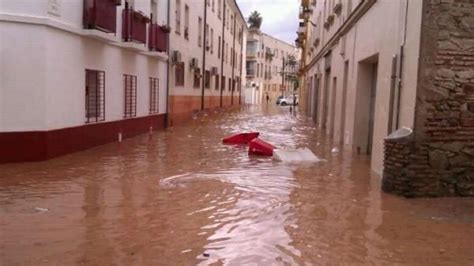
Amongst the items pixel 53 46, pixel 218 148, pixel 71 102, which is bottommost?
pixel 218 148

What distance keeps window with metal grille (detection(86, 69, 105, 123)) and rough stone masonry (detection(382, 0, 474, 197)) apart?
8212 mm

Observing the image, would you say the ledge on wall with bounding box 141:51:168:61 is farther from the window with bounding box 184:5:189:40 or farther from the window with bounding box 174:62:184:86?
the window with bounding box 184:5:189:40

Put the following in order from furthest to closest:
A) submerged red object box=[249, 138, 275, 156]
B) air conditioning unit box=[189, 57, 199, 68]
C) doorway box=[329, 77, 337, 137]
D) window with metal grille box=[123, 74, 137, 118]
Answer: air conditioning unit box=[189, 57, 199, 68] → doorway box=[329, 77, 337, 137] → window with metal grille box=[123, 74, 137, 118] → submerged red object box=[249, 138, 275, 156]

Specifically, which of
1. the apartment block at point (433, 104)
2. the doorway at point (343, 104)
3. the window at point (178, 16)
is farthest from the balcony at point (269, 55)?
the apartment block at point (433, 104)

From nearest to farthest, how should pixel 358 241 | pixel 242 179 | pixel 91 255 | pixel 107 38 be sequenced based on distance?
pixel 91 255 < pixel 358 241 < pixel 242 179 < pixel 107 38

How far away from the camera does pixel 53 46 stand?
35.4 ft

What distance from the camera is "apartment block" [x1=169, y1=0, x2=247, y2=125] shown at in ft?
74.2

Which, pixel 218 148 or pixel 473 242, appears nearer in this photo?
pixel 473 242

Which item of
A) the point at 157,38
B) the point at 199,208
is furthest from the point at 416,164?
the point at 157,38

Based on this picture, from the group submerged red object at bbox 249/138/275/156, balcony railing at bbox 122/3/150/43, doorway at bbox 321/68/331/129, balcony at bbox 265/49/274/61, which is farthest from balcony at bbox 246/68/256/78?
submerged red object at bbox 249/138/275/156

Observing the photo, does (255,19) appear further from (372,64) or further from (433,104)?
(433,104)

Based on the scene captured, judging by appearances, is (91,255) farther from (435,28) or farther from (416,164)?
(435,28)

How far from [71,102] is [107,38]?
7.11 ft

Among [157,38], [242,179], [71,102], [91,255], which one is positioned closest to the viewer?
[91,255]
